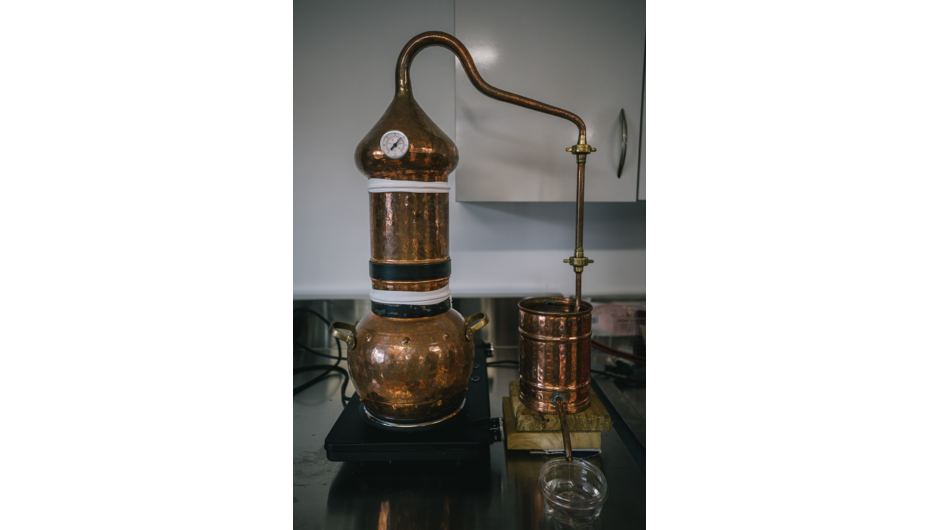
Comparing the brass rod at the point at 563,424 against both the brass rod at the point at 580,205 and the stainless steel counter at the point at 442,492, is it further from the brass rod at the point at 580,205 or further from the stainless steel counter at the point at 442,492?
the brass rod at the point at 580,205

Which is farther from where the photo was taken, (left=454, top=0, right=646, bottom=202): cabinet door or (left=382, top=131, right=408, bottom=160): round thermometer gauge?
(left=454, top=0, right=646, bottom=202): cabinet door

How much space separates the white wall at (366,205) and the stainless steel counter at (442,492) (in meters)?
0.64

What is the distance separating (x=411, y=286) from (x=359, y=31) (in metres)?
0.98

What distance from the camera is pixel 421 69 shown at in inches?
46.1

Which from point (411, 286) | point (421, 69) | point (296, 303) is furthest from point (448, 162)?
point (296, 303)

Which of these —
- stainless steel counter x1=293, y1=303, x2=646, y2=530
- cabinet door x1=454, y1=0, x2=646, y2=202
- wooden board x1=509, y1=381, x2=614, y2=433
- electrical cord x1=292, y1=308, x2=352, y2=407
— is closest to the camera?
stainless steel counter x1=293, y1=303, x2=646, y2=530

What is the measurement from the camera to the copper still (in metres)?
0.58

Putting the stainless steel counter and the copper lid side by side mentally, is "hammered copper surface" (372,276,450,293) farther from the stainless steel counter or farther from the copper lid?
the stainless steel counter

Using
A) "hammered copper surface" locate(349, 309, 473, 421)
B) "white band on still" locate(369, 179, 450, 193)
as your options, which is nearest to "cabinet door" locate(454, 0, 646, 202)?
"white band on still" locate(369, 179, 450, 193)

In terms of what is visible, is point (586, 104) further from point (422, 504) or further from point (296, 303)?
point (296, 303)

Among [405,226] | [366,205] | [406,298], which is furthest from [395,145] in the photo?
[366,205]

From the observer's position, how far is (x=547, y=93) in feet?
2.89

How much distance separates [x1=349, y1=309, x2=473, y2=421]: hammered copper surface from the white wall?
64 centimetres

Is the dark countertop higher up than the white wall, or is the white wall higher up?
the white wall
